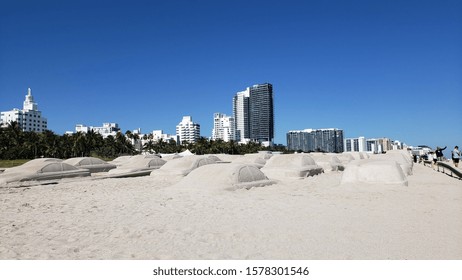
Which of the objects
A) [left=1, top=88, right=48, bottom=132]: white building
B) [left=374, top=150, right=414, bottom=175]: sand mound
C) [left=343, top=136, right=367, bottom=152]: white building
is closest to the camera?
[left=374, top=150, right=414, bottom=175]: sand mound

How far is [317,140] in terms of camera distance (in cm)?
17388

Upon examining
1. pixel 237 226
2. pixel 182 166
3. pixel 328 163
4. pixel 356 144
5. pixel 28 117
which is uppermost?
pixel 28 117

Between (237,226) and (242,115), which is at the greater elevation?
(242,115)

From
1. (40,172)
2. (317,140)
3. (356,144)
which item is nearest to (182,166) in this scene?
(40,172)

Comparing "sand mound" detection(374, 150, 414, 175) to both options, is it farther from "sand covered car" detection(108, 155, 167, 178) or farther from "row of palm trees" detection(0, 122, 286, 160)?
"row of palm trees" detection(0, 122, 286, 160)

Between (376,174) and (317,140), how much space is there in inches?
6534

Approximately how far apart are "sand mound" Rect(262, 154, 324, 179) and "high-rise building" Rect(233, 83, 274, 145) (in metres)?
153

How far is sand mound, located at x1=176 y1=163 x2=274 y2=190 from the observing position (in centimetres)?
1215

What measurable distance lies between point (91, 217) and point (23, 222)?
1.45 metres

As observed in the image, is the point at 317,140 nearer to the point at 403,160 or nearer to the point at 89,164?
the point at 403,160

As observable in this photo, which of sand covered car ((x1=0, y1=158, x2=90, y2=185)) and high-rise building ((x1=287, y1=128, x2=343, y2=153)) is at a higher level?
high-rise building ((x1=287, y1=128, x2=343, y2=153))

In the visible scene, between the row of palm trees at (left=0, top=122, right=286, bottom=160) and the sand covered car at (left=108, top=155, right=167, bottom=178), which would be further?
the row of palm trees at (left=0, top=122, right=286, bottom=160)

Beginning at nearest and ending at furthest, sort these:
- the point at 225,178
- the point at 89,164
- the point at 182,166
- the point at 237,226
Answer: the point at 237,226 → the point at 225,178 → the point at 182,166 → the point at 89,164

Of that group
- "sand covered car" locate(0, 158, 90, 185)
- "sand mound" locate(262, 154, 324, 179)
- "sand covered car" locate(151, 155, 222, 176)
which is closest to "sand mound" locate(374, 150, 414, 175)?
"sand mound" locate(262, 154, 324, 179)
